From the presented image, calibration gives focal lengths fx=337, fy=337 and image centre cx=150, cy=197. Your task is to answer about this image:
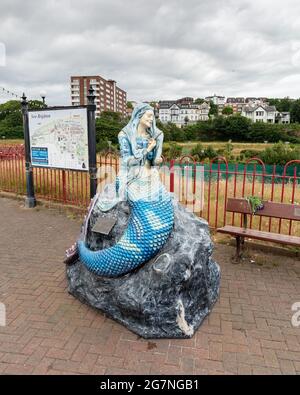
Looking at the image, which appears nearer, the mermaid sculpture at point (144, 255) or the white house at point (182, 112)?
the mermaid sculpture at point (144, 255)

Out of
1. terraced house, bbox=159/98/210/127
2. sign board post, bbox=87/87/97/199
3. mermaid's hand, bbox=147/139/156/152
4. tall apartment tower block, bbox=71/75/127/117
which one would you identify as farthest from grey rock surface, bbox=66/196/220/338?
terraced house, bbox=159/98/210/127

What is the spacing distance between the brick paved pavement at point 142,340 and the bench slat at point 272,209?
0.75 metres

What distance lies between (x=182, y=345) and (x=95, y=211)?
5.75 feet

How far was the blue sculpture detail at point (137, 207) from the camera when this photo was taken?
3.36 m

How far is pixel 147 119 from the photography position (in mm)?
3791

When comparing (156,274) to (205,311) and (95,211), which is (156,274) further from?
(95,211)

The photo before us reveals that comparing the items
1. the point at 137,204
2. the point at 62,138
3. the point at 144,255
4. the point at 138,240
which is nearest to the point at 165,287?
the point at 144,255

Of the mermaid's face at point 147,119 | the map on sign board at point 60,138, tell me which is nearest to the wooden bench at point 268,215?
→ the mermaid's face at point 147,119

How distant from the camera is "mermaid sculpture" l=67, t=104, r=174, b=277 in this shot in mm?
3361

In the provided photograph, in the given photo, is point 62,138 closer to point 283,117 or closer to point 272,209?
point 272,209

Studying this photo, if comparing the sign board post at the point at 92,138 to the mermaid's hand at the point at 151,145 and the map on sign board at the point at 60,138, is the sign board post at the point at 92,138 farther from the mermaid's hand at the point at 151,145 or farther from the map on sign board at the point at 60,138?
the mermaid's hand at the point at 151,145

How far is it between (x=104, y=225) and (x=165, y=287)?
0.99 meters

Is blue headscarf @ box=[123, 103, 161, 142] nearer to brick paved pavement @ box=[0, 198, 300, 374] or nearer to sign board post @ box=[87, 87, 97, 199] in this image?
brick paved pavement @ box=[0, 198, 300, 374]

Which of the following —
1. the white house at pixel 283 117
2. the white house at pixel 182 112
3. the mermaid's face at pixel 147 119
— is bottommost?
the mermaid's face at pixel 147 119
